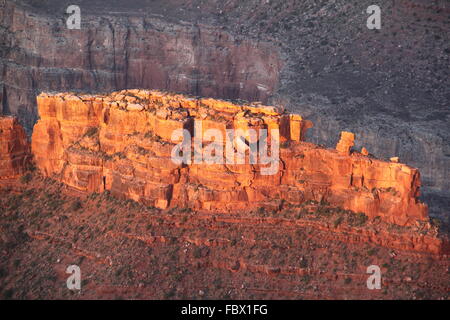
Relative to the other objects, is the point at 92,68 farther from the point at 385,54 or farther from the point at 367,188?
the point at 367,188

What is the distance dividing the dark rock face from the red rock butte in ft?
116

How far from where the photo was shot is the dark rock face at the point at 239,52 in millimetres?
90250

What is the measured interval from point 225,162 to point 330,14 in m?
50.4

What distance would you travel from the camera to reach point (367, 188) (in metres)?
49.1

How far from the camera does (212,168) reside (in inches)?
1972

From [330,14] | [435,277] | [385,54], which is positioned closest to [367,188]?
[435,277]

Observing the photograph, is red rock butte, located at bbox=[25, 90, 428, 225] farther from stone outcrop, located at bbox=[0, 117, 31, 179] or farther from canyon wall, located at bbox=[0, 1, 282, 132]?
canyon wall, located at bbox=[0, 1, 282, 132]

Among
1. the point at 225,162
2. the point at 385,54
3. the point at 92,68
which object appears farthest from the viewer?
the point at 92,68

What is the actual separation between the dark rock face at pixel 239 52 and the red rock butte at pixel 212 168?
35.4 metres

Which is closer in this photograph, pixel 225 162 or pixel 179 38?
pixel 225 162
